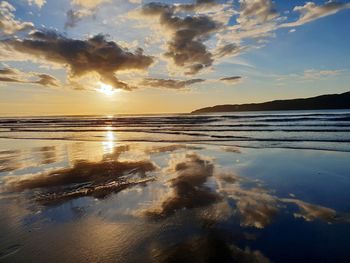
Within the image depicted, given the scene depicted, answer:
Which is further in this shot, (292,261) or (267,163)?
(267,163)

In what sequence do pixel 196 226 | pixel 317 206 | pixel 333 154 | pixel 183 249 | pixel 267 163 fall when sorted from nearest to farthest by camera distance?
1. pixel 183 249
2. pixel 196 226
3. pixel 317 206
4. pixel 267 163
5. pixel 333 154

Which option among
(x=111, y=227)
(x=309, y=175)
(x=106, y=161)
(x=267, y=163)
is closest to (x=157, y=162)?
(x=106, y=161)

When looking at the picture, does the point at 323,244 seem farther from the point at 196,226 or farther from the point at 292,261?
the point at 196,226

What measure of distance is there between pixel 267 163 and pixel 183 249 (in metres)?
10.2

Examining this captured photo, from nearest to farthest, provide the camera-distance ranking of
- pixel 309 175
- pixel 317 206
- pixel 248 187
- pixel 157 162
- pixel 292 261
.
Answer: pixel 292 261 < pixel 317 206 < pixel 248 187 < pixel 309 175 < pixel 157 162

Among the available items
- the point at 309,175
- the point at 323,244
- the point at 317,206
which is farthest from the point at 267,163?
the point at 323,244

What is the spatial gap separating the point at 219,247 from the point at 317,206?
3.76 meters

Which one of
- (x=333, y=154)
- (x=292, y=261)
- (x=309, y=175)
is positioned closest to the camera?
(x=292, y=261)

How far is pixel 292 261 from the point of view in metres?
5.00

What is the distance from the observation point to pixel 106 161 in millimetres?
16500

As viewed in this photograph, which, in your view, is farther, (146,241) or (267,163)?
(267,163)

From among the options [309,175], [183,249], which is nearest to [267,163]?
[309,175]

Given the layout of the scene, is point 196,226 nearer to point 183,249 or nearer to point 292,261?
point 183,249

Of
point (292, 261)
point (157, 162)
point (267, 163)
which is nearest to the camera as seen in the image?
point (292, 261)
